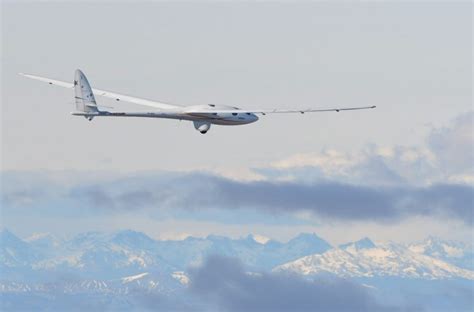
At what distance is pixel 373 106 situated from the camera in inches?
7717

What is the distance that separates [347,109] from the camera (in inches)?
7844

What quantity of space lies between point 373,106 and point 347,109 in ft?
16.0
